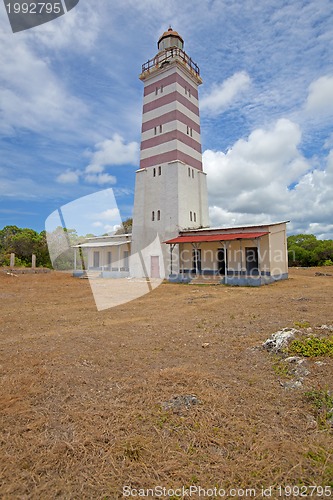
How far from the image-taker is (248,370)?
4.67m

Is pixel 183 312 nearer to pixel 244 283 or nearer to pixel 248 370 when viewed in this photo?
pixel 248 370

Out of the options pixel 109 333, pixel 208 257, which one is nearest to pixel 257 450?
pixel 109 333

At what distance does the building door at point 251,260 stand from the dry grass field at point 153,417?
13953 millimetres

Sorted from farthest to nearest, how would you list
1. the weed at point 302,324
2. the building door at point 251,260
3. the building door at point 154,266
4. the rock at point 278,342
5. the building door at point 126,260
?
the building door at point 126,260 < the building door at point 154,266 < the building door at point 251,260 < the weed at point 302,324 < the rock at point 278,342

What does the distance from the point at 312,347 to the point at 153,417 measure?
3427 millimetres

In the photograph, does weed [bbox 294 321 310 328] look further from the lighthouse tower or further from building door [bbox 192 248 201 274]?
the lighthouse tower

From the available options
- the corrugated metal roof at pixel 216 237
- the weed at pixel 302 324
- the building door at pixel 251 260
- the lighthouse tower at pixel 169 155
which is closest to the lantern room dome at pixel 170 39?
the lighthouse tower at pixel 169 155

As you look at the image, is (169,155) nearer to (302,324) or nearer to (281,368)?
(302,324)

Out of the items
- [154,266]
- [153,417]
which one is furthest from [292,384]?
[154,266]

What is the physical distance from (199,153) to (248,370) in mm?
25346

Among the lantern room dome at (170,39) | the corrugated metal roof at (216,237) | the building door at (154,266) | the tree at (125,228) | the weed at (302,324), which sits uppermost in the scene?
the lantern room dome at (170,39)

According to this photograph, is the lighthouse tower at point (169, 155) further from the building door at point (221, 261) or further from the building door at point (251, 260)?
the building door at point (251, 260)

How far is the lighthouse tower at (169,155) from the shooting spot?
24.0 metres

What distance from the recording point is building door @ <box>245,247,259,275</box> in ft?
65.9
